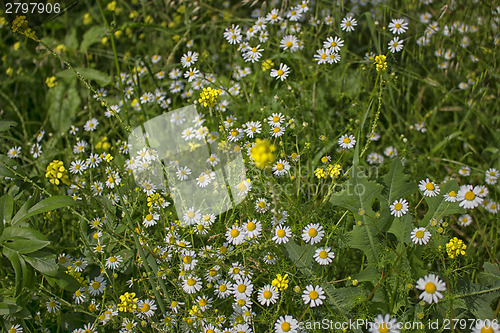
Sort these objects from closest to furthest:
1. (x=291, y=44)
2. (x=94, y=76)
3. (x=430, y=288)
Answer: (x=430, y=288), (x=291, y=44), (x=94, y=76)

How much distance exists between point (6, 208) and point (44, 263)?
34 cm

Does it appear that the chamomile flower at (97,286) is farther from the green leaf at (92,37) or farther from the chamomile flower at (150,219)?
the green leaf at (92,37)

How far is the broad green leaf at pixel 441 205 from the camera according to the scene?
1753mm

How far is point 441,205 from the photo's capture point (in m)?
1.78

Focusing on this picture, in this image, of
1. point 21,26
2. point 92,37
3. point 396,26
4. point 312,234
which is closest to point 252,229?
point 312,234

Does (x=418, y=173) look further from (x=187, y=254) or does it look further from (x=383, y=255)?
(x=187, y=254)

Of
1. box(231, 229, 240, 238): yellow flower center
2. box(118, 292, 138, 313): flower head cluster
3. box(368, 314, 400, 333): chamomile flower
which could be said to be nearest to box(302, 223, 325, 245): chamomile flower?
box(231, 229, 240, 238): yellow flower center

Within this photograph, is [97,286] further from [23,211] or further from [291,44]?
[291,44]

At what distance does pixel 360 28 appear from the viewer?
11.0ft

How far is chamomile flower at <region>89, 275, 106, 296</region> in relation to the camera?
6.04ft

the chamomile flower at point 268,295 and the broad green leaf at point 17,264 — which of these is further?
the chamomile flower at point 268,295

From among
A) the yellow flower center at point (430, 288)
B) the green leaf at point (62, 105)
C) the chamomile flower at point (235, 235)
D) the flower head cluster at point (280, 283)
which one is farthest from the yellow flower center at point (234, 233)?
the green leaf at point (62, 105)

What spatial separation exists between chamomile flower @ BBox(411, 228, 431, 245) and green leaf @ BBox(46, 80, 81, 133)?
8.49ft

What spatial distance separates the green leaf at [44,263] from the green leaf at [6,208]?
0.23 m
